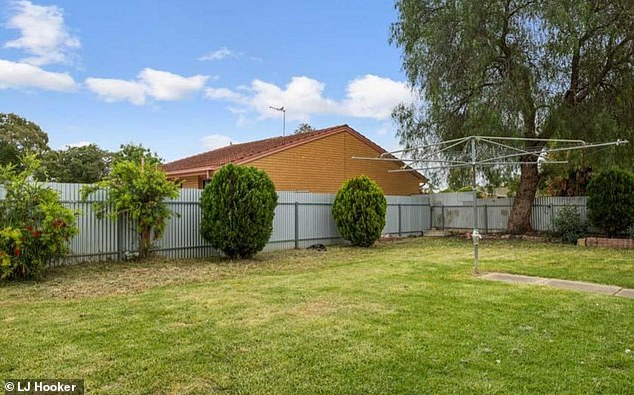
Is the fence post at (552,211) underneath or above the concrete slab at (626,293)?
above

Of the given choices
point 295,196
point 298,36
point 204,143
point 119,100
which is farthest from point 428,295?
point 204,143

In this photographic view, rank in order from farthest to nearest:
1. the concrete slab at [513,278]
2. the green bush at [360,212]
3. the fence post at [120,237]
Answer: the green bush at [360,212]
the fence post at [120,237]
the concrete slab at [513,278]

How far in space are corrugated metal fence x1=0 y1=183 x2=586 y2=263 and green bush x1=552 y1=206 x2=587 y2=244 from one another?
94 centimetres

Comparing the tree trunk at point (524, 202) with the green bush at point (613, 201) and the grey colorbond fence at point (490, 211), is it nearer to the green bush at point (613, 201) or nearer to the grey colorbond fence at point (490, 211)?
Answer: the grey colorbond fence at point (490, 211)

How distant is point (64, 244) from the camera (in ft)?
25.2

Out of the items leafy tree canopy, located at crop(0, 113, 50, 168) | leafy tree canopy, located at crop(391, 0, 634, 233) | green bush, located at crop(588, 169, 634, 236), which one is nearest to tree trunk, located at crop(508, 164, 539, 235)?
leafy tree canopy, located at crop(391, 0, 634, 233)

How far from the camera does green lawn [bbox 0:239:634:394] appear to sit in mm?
3062

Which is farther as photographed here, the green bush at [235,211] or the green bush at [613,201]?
the green bush at [613,201]

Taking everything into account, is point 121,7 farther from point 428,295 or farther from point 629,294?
point 629,294

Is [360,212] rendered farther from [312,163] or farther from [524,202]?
[524,202]

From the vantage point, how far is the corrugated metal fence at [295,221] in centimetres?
902

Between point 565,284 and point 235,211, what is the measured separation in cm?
644

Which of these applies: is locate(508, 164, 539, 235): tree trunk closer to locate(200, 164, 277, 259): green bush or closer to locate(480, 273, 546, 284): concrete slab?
locate(480, 273, 546, 284): concrete slab

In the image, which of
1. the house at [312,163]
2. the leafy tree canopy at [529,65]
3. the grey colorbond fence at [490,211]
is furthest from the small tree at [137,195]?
the grey colorbond fence at [490,211]
